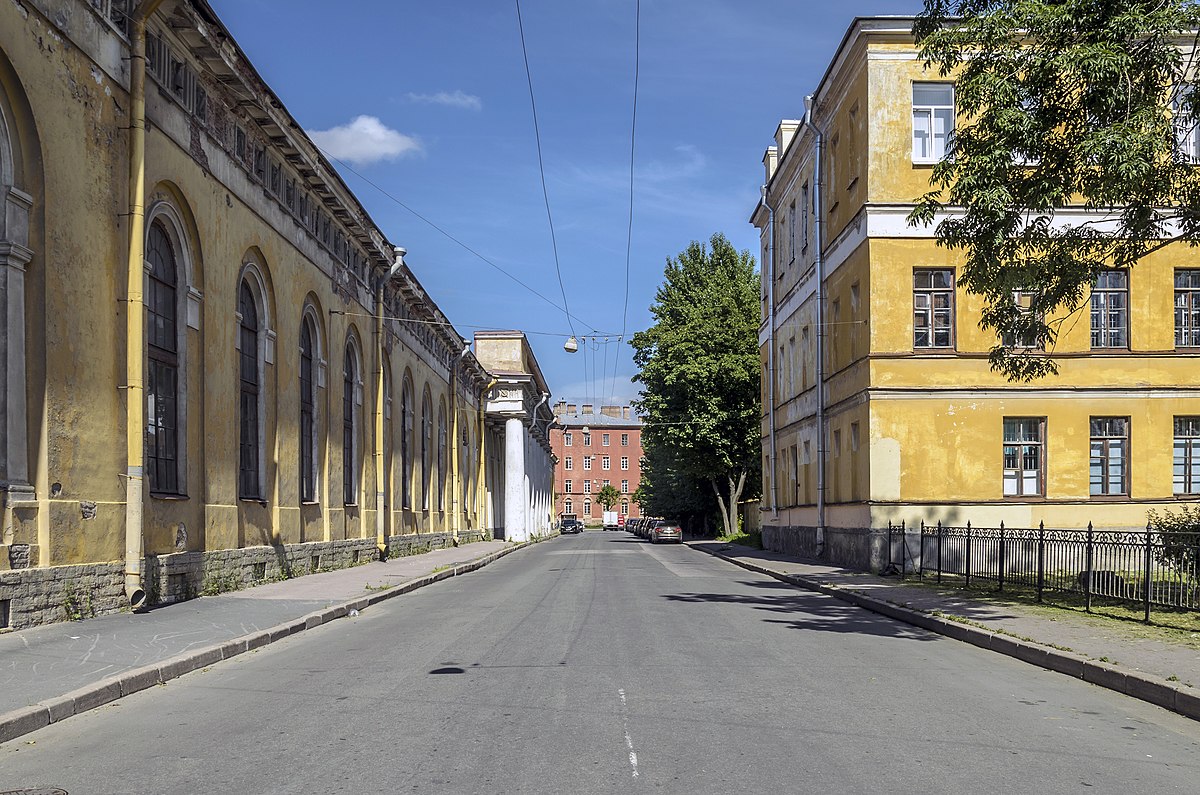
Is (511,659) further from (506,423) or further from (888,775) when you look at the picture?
(506,423)

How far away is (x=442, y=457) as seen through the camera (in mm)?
46625

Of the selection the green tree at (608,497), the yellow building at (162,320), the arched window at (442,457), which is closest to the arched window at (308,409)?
the yellow building at (162,320)

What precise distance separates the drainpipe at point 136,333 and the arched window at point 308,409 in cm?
1012

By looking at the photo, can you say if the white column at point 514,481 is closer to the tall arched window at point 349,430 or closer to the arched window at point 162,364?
the tall arched window at point 349,430

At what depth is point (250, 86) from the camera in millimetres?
19203

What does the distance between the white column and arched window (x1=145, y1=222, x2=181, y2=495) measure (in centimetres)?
4517

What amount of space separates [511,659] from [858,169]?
18.5 meters

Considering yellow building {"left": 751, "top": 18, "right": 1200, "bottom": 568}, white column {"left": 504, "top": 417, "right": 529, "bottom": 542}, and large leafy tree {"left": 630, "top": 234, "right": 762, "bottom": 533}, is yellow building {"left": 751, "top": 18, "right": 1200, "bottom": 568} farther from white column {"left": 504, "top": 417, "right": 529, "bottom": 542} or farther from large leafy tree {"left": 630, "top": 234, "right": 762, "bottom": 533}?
white column {"left": 504, "top": 417, "right": 529, "bottom": 542}

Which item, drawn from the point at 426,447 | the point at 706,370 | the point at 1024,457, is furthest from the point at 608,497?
the point at 1024,457

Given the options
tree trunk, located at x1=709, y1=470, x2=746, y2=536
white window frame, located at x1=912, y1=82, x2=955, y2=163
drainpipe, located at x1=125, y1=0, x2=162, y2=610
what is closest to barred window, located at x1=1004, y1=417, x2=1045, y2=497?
white window frame, located at x1=912, y1=82, x2=955, y2=163

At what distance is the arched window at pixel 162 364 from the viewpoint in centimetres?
1617

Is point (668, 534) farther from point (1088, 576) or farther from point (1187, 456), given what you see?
point (1088, 576)

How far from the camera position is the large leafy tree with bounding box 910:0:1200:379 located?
43.1ft

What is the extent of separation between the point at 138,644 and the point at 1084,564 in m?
11.9
